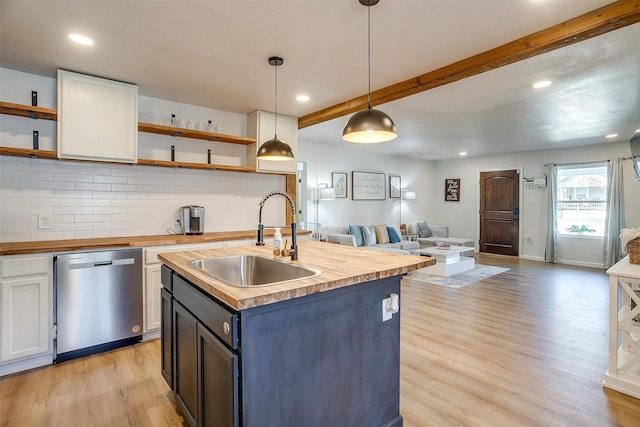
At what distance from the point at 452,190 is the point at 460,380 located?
7381 mm

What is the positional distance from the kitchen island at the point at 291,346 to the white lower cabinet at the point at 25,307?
1.32 m

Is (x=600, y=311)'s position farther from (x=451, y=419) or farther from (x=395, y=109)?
(x=395, y=109)

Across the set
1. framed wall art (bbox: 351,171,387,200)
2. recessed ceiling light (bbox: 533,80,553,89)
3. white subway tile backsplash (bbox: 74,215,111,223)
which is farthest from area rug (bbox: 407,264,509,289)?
white subway tile backsplash (bbox: 74,215,111,223)

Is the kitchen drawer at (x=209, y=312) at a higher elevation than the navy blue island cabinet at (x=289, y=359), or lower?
higher

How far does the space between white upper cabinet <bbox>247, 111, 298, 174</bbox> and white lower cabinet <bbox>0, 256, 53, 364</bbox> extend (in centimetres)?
234

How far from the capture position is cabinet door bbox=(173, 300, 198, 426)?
5.47ft

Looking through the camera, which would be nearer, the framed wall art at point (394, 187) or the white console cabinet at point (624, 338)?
the white console cabinet at point (624, 338)

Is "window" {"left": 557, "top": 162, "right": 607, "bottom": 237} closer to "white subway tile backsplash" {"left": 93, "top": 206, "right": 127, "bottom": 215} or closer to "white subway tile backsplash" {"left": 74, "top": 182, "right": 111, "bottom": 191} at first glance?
"white subway tile backsplash" {"left": 93, "top": 206, "right": 127, "bottom": 215}

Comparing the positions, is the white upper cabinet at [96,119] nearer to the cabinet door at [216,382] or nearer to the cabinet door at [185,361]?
the cabinet door at [185,361]

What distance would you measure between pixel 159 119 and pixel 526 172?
300 inches

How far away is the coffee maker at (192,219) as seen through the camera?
11.9 ft

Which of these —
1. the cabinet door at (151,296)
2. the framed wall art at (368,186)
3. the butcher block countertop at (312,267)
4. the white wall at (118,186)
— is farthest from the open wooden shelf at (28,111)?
the framed wall art at (368,186)

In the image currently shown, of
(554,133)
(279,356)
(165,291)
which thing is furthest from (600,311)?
(165,291)

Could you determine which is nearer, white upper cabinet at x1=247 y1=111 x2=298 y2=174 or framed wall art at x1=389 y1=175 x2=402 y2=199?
white upper cabinet at x1=247 y1=111 x2=298 y2=174
